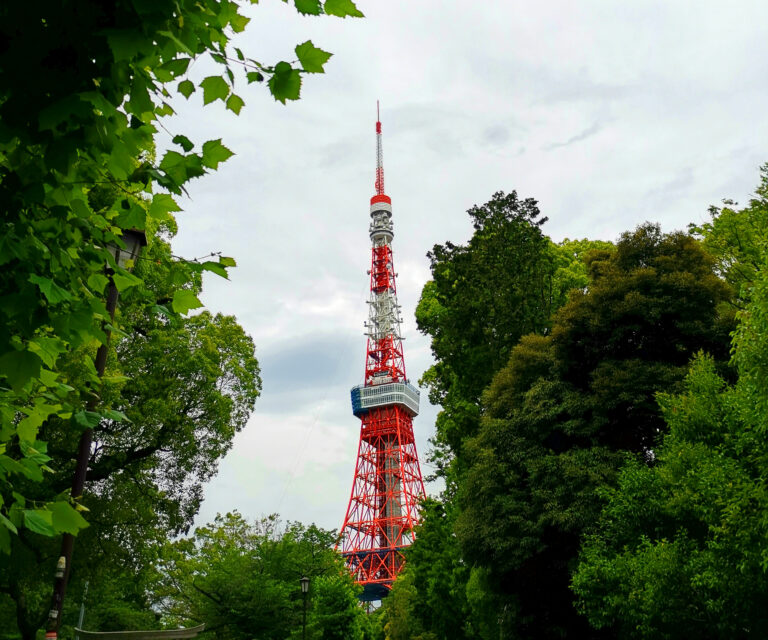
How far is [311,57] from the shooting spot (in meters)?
2.81

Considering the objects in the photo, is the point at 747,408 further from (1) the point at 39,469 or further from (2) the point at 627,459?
(1) the point at 39,469

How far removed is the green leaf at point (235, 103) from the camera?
114 inches

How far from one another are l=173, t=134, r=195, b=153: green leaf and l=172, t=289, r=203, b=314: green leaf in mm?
643

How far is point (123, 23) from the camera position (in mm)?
2500

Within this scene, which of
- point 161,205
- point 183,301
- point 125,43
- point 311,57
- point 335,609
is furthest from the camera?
point 335,609

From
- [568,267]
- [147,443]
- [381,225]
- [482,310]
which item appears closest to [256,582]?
[147,443]

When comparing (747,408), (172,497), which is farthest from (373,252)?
(747,408)

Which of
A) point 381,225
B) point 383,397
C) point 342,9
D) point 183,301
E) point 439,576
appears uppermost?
point 381,225

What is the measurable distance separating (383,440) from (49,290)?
224ft

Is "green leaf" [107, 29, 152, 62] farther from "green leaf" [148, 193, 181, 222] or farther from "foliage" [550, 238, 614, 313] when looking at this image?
"foliage" [550, 238, 614, 313]

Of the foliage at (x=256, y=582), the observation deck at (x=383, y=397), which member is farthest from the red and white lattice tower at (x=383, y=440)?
the foliage at (x=256, y=582)

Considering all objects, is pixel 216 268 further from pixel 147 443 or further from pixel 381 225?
pixel 381 225

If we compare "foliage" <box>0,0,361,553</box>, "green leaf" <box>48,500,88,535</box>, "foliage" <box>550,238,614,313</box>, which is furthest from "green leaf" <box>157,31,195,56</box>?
"foliage" <box>550,238,614,313</box>

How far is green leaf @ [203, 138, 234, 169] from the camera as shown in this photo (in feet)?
9.51
